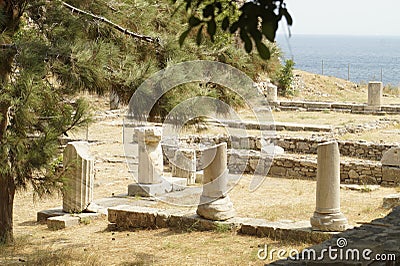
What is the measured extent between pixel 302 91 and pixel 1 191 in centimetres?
2768

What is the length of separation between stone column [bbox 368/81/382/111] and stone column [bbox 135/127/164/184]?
636 inches

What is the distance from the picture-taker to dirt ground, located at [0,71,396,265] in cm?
847

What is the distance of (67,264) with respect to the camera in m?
8.14

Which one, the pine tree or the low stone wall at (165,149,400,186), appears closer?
the pine tree

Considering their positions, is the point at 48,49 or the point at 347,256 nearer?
the point at 347,256

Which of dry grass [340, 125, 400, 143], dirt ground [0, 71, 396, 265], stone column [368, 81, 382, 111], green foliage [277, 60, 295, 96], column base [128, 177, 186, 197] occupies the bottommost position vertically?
dirt ground [0, 71, 396, 265]

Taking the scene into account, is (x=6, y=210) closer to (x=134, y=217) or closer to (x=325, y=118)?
(x=134, y=217)

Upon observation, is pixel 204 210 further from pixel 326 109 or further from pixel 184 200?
pixel 326 109

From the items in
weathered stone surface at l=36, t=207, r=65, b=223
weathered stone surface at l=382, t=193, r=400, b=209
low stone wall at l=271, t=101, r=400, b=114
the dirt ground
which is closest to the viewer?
the dirt ground

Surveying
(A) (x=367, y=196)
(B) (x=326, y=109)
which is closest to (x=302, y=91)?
(B) (x=326, y=109)

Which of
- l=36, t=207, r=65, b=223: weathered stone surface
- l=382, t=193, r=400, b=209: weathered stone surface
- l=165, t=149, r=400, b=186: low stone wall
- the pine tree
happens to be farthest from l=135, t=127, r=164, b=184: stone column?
l=382, t=193, r=400, b=209: weathered stone surface

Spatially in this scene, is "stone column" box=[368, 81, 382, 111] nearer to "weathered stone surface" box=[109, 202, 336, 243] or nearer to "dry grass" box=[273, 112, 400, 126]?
"dry grass" box=[273, 112, 400, 126]

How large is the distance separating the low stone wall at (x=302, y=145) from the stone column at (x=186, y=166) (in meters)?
3.75

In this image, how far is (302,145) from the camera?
17.8m
